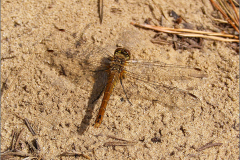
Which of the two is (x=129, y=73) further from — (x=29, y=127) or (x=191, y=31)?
(x=29, y=127)

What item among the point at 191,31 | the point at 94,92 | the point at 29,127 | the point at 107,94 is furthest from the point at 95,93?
the point at 191,31

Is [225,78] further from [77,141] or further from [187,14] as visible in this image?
[77,141]

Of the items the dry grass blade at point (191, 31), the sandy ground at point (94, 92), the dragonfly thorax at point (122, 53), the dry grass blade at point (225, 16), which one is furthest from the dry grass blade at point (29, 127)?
the dry grass blade at point (225, 16)

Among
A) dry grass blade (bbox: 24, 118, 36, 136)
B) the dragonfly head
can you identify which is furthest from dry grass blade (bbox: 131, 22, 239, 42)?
dry grass blade (bbox: 24, 118, 36, 136)

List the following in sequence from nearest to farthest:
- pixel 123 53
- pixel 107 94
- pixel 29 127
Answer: pixel 29 127 → pixel 107 94 → pixel 123 53

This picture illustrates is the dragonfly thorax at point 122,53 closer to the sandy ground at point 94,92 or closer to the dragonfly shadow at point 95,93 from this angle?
the sandy ground at point 94,92
